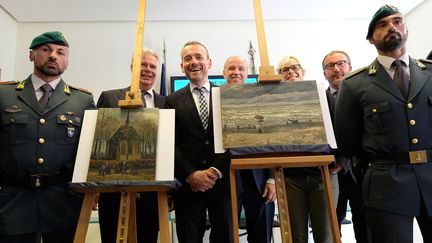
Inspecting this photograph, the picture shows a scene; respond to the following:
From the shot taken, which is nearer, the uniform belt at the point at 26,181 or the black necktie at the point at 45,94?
the uniform belt at the point at 26,181

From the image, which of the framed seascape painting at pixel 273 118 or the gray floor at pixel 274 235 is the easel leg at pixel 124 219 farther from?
the gray floor at pixel 274 235

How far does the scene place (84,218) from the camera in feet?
4.37

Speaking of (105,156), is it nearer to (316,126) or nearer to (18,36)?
(316,126)

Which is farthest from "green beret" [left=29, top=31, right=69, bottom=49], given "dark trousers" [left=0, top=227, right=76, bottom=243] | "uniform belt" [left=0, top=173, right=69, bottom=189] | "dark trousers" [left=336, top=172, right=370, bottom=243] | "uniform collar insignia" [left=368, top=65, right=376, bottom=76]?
"dark trousers" [left=336, top=172, right=370, bottom=243]

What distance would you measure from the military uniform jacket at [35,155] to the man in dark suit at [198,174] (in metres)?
0.52

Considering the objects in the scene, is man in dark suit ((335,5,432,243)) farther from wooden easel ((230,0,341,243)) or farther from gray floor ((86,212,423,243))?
gray floor ((86,212,423,243))

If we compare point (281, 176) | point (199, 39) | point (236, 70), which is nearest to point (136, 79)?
point (236, 70)

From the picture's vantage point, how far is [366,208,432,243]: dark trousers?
129cm

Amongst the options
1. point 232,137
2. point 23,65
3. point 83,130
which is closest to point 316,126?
point 232,137

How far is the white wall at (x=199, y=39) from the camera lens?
3.82 meters

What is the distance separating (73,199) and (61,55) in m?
0.74

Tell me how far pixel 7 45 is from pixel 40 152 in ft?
9.49

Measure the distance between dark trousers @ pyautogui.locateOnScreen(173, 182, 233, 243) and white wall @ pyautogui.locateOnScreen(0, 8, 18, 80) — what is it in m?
3.07

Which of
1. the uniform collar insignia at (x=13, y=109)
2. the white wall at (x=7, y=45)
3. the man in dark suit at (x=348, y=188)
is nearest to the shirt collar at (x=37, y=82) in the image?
the uniform collar insignia at (x=13, y=109)
